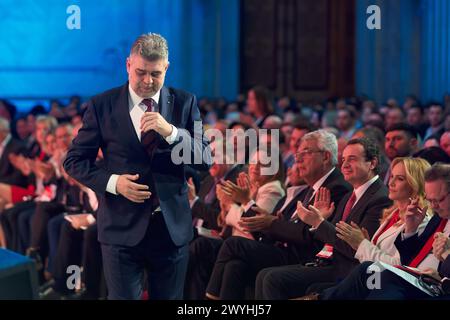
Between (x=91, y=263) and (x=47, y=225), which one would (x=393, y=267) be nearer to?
(x=91, y=263)

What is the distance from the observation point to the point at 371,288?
4.60 metres

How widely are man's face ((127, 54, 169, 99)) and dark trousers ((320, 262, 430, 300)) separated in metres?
1.42

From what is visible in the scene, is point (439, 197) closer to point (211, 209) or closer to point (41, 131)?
point (211, 209)

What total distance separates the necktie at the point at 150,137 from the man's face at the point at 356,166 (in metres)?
1.70

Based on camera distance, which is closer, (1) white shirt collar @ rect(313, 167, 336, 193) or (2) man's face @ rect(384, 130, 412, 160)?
(1) white shirt collar @ rect(313, 167, 336, 193)

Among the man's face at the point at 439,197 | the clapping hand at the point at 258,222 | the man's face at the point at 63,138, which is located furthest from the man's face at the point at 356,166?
the man's face at the point at 63,138

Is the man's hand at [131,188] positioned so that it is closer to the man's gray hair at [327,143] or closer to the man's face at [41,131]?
the man's gray hair at [327,143]

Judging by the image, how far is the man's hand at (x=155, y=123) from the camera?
3736 millimetres

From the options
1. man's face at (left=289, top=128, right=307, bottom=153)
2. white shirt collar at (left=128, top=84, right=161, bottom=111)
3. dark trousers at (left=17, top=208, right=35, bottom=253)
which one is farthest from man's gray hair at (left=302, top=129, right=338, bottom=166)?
dark trousers at (left=17, top=208, right=35, bottom=253)

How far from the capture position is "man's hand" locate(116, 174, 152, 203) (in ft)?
12.7

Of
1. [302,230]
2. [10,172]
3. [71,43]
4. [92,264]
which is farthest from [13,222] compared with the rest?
[71,43]

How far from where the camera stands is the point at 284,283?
542cm

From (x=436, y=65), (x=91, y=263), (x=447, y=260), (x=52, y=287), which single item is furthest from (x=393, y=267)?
(x=436, y=65)

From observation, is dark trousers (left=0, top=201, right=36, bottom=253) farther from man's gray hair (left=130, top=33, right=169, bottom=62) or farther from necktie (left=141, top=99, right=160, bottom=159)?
man's gray hair (left=130, top=33, right=169, bottom=62)
